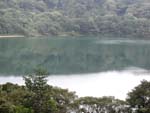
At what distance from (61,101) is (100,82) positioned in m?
26.1

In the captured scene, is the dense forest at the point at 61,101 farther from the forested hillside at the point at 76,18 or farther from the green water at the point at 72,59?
the forested hillside at the point at 76,18

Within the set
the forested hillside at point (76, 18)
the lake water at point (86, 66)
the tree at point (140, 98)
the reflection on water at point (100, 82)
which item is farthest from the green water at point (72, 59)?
the forested hillside at point (76, 18)

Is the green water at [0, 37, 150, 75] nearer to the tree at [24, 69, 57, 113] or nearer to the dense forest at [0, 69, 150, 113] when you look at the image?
the dense forest at [0, 69, 150, 113]

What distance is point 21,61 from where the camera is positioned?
2958 inches

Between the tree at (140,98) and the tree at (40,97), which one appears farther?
the tree at (140,98)

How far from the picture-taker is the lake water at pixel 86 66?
166 feet

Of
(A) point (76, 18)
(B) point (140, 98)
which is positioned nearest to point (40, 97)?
(B) point (140, 98)

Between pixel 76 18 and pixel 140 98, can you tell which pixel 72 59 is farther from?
pixel 76 18

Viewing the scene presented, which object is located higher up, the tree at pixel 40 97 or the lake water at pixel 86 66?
the tree at pixel 40 97

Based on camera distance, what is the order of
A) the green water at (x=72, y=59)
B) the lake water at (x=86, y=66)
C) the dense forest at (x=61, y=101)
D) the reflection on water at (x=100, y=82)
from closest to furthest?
1. the dense forest at (x=61, y=101)
2. the reflection on water at (x=100, y=82)
3. the lake water at (x=86, y=66)
4. the green water at (x=72, y=59)

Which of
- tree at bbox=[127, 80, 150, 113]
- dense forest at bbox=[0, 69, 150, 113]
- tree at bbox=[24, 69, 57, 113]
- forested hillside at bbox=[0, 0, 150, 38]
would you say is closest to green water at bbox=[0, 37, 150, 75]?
dense forest at bbox=[0, 69, 150, 113]

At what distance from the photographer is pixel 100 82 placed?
53.9 m

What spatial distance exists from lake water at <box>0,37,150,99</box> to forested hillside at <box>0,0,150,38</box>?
50.4 metres

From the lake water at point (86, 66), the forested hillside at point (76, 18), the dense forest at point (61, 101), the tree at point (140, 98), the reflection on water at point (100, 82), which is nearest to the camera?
the dense forest at point (61, 101)
